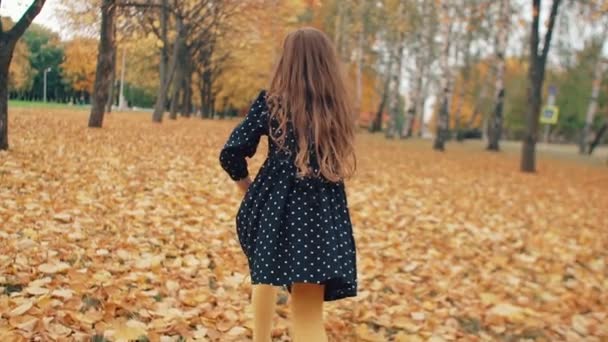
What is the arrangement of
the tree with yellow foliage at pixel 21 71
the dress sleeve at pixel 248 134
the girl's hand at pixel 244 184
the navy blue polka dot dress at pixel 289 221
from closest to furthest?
the navy blue polka dot dress at pixel 289 221 → the dress sleeve at pixel 248 134 → the girl's hand at pixel 244 184 → the tree with yellow foliage at pixel 21 71

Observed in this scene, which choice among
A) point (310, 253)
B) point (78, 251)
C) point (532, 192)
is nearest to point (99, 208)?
point (78, 251)

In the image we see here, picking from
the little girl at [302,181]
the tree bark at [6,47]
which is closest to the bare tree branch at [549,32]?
the tree bark at [6,47]

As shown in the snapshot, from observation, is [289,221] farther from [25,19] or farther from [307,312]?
[25,19]

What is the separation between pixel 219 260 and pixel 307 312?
258 cm

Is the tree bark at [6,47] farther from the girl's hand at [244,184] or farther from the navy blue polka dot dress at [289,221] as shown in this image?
the navy blue polka dot dress at [289,221]

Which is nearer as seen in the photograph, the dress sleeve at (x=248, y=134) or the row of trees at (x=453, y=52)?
the dress sleeve at (x=248, y=134)

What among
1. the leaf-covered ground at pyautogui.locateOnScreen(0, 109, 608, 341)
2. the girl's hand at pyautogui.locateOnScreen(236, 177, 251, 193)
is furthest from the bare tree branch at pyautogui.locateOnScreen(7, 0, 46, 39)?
the girl's hand at pyautogui.locateOnScreen(236, 177, 251, 193)

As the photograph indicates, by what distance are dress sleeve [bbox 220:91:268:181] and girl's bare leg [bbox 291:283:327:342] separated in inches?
27.8

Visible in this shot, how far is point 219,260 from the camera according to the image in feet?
17.9

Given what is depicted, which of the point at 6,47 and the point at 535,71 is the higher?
the point at 535,71

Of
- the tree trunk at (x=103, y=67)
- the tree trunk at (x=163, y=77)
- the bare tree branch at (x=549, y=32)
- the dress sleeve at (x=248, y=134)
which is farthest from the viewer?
the tree trunk at (x=163, y=77)

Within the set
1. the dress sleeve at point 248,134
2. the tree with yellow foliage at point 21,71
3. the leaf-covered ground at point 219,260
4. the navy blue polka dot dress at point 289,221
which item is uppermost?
the tree with yellow foliage at point 21,71

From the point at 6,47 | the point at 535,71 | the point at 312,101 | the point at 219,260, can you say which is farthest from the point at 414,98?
the point at 312,101

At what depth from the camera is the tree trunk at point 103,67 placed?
54.4 feet
